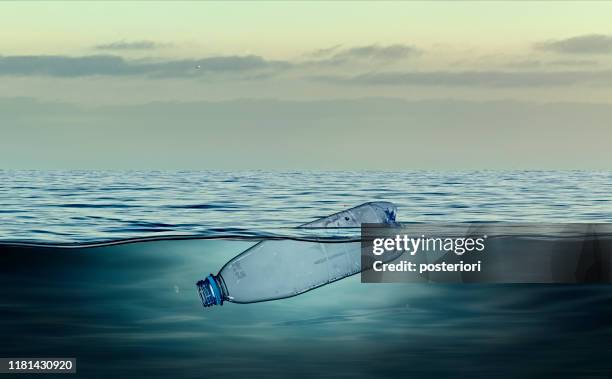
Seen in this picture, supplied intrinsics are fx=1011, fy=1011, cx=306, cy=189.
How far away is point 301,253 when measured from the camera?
14312 millimetres

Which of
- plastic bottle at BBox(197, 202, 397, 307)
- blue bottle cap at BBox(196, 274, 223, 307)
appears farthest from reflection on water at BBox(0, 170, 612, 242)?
blue bottle cap at BBox(196, 274, 223, 307)

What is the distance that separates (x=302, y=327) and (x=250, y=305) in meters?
0.70

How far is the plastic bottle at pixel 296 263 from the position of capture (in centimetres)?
1311

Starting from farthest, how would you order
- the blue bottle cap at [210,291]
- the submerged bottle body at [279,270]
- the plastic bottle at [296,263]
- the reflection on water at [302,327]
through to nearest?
the plastic bottle at [296,263], the blue bottle cap at [210,291], the submerged bottle body at [279,270], the reflection on water at [302,327]

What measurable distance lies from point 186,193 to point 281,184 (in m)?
1.81

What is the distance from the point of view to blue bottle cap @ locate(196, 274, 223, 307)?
1297cm

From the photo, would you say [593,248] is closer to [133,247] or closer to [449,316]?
[449,316]

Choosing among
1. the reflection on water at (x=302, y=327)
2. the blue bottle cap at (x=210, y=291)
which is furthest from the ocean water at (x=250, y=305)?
the blue bottle cap at (x=210, y=291)

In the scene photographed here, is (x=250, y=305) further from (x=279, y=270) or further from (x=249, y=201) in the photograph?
(x=249, y=201)

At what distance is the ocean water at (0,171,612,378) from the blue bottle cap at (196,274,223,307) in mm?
122

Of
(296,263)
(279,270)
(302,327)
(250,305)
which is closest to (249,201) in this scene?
(296,263)

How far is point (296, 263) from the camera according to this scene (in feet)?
46.6

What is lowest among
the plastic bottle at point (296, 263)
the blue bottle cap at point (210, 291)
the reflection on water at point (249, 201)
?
the blue bottle cap at point (210, 291)

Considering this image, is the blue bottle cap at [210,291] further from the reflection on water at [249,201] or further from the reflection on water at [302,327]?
the reflection on water at [249,201]
